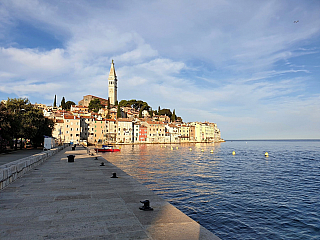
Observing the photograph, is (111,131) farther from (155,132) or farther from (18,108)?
(18,108)

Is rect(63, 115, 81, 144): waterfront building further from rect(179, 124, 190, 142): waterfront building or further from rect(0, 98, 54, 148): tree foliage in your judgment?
rect(179, 124, 190, 142): waterfront building

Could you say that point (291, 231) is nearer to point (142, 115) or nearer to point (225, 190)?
point (225, 190)

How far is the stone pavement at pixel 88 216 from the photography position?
538cm

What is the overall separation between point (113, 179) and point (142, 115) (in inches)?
6210

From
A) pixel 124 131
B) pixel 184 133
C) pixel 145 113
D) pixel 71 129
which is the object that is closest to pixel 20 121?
pixel 71 129

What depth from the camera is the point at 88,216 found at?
262 inches

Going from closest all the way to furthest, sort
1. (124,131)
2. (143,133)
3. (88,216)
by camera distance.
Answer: (88,216) → (124,131) → (143,133)

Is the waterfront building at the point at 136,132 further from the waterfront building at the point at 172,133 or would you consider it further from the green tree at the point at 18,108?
the green tree at the point at 18,108

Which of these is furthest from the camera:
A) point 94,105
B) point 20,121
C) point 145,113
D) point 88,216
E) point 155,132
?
point 145,113

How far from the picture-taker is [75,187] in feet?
35.8

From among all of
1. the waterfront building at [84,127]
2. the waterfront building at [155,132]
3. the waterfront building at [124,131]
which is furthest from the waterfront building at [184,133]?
the waterfront building at [84,127]

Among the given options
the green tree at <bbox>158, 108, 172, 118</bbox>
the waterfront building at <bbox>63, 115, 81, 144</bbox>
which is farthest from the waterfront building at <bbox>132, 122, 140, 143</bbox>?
the green tree at <bbox>158, 108, 172, 118</bbox>

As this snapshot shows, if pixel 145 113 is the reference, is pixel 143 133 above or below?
below

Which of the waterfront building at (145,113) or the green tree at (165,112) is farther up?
the green tree at (165,112)
